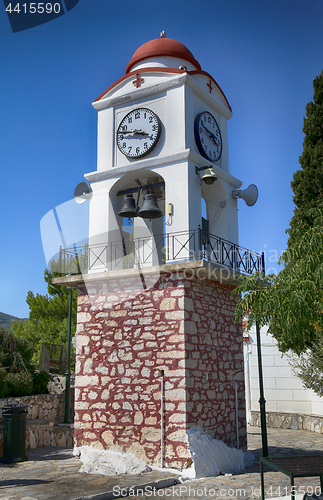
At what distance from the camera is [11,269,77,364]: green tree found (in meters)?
21.6

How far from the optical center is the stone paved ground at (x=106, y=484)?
21.3 ft

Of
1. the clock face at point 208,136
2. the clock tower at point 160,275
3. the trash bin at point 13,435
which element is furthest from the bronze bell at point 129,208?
the trash bin at point 13,435

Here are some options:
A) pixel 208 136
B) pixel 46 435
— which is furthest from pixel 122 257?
pixel 46 435

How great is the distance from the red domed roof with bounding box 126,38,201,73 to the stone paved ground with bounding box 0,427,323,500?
8.53 metres

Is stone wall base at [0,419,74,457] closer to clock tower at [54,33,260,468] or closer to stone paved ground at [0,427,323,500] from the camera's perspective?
stone paved ground at [0,427,323,500]

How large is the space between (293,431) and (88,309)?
8.15 m

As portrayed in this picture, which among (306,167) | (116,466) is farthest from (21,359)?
(306,167)

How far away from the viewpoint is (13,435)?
8.84 meters

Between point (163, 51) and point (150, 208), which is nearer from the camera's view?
point (150, 208)

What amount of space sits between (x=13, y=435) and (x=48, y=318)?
14.2 metres

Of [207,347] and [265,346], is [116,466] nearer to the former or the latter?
[207,347]

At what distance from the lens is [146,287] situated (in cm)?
877

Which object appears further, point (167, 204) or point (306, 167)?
point (306, 167)

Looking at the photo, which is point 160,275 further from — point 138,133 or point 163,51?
point 163,51
